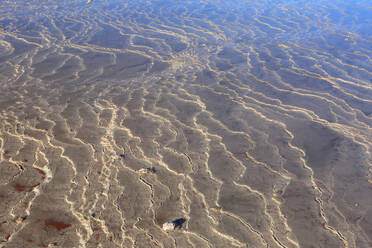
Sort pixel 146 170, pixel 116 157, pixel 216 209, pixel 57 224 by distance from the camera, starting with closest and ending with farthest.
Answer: pixel 57 224, pixel 216 209, pixel 146 170, pixel 116 157

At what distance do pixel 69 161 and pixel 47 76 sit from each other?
3.09m

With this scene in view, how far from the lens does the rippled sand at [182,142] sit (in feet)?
8.70

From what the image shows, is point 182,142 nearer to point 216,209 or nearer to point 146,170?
point 146,170

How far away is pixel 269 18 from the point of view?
1179cm

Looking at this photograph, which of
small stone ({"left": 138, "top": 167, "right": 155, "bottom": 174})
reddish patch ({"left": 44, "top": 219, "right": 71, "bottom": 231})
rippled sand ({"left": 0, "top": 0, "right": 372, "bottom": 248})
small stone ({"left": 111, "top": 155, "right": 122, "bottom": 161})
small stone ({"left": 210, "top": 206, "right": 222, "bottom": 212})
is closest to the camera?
reddish patch ({"left": 44, "top": 219, "right": 71, "bottom": 231})

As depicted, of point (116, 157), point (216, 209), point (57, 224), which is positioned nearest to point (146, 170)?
point (116, 157)

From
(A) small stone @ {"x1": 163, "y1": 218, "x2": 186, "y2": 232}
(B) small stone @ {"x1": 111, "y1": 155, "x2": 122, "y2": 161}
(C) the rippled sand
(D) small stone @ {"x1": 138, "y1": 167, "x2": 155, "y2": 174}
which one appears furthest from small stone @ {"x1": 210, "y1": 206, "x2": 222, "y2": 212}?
(B) small stone @ {"x1": 111, "y1": 155, "x2": 122, "y2": 161}

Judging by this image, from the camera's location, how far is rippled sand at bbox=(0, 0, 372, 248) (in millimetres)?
2650

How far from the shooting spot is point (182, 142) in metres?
3.86

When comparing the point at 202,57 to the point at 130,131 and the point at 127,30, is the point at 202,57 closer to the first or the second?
the point at 127,30

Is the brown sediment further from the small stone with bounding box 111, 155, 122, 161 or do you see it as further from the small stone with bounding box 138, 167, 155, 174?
the small stone with bounding box 138, 167, 155, 174

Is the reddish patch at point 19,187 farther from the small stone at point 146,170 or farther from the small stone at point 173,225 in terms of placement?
the small stone at point 173,225

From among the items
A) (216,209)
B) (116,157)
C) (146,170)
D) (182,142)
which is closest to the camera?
(216,209)

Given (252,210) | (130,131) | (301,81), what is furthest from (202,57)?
(252,210)
